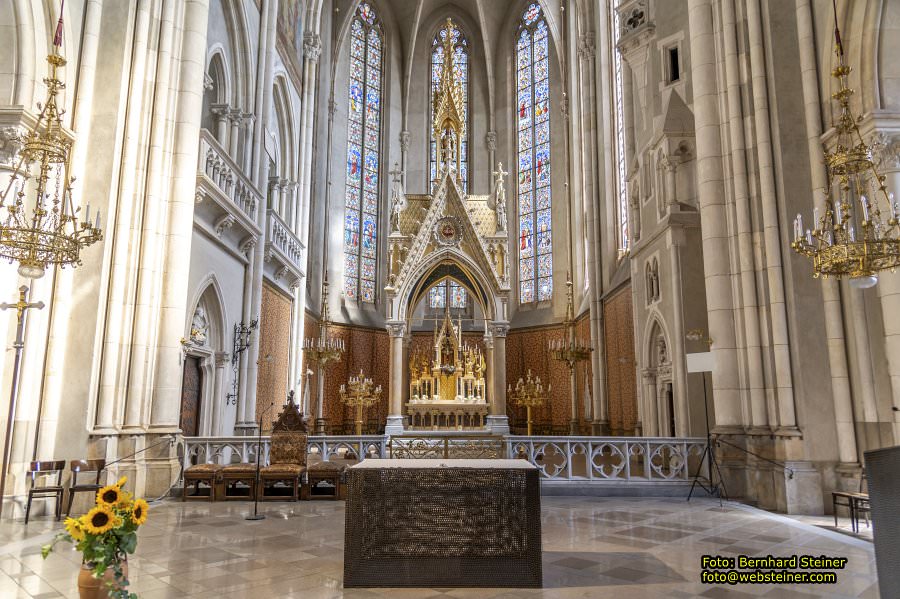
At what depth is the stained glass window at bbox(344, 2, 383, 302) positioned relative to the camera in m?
25.5

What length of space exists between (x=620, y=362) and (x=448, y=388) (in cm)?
548

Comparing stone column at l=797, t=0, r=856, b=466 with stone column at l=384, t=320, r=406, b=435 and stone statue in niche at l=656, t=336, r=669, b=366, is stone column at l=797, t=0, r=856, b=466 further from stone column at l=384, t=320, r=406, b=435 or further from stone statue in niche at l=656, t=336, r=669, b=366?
stone column at l=384, t=320, r=406, b=435

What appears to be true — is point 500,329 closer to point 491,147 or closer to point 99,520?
point 491,147

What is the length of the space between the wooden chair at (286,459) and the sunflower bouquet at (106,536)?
605 centimetres

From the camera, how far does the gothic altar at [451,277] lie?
18.3m

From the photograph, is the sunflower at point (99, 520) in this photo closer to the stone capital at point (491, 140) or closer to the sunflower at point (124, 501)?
the sunflower at point (124, 501)

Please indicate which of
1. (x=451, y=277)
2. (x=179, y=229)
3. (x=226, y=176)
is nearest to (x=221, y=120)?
(x=226, y=176)

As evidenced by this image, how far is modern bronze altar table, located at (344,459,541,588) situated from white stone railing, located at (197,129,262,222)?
8.27m

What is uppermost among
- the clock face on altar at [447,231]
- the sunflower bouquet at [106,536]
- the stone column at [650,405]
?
the clock face on altar at [447,231]

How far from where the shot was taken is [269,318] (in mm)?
17438

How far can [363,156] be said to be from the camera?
86.6 ft

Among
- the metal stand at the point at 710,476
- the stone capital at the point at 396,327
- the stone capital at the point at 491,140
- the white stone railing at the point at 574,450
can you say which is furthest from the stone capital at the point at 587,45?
the white stone railing at the point at 574,450

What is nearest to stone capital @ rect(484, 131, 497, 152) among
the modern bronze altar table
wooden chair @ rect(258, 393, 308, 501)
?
wooden chair @ rect(258, 393, 308, 501)

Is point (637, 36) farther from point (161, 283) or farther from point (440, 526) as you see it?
point (440, 526)
